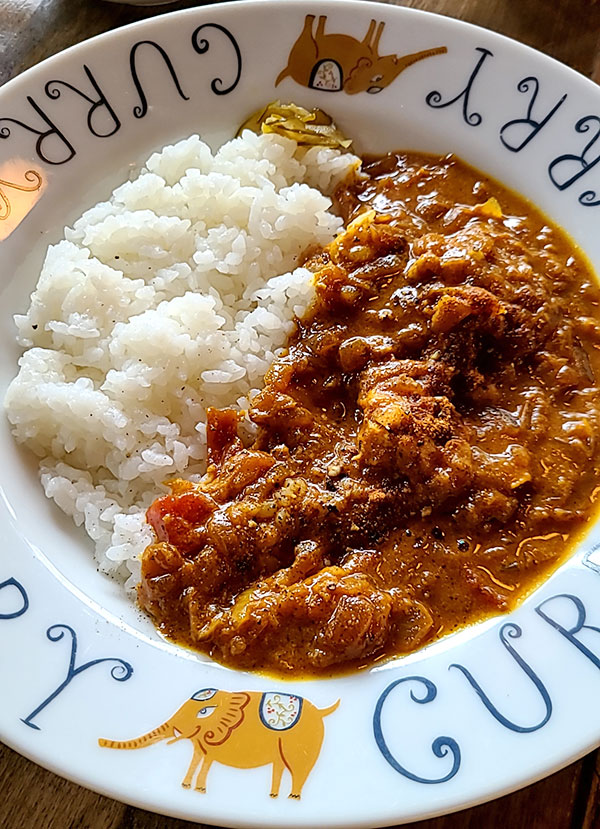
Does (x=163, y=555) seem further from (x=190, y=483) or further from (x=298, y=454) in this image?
(x=298, y=454)

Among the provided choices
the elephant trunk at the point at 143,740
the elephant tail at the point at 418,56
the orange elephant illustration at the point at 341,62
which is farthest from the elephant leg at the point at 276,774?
the elephant tail at the point at 418,56

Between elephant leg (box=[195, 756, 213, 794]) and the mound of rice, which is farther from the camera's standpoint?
the mound of rice

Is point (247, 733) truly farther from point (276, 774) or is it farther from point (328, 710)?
point (328, 710)

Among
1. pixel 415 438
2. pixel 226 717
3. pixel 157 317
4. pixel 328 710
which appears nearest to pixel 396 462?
pixel 415 438

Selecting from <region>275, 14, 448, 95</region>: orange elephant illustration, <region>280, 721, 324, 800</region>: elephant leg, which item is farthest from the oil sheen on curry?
<region>275, 14, 448, 95</region>: orange elephant illustration

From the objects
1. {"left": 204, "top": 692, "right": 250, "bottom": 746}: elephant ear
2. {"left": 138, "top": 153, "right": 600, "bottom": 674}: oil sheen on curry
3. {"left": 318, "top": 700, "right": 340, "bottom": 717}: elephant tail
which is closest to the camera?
{"left": 204, "top": 692, "right": 250, "bottom": 746}: elephant ear

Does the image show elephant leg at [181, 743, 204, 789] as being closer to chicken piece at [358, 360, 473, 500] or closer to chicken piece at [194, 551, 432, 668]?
chicken piece at [194, 551, 432, 668]

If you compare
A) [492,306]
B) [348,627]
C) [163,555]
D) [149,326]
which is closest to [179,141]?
[149,326]

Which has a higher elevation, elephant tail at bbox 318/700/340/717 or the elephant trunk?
elephant tail at bbox 318/700/340/717

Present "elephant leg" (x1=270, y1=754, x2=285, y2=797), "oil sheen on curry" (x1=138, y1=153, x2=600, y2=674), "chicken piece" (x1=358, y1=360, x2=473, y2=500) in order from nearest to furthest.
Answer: "elephant leg" (x1=270, y1=754, x2=285, y2=797) < "oil sheen on curry" (x1=138, y1=153, x2=600, y2=674) < "chicken piece" (x1=358, y1=360, x2=473, y2=500)
